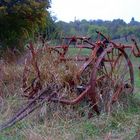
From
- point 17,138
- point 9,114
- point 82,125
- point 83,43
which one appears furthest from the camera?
point 83,43

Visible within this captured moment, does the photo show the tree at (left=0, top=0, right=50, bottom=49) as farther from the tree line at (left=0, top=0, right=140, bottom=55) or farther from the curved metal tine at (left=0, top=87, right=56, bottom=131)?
the curved metal tine at (left=0, top=87, right=56, bottom=131)

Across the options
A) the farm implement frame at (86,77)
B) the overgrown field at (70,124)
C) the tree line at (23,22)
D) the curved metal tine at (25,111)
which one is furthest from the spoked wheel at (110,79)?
the tree line at (23,22)

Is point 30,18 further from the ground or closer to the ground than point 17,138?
further from the ground

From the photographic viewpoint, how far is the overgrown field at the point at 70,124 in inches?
253

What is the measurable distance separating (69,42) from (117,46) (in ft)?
3.34

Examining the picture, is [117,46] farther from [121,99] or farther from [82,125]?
[82,125]

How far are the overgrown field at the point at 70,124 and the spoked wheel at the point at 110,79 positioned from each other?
216 millimetres

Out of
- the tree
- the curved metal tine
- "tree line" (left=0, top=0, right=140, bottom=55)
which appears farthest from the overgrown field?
the tree

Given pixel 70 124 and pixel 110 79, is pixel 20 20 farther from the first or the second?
pixel 70 124

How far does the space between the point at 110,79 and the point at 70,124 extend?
1.34 meters

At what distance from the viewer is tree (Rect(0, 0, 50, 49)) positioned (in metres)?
14.3


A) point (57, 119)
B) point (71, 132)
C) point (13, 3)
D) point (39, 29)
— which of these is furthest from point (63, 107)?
point (39, 29)

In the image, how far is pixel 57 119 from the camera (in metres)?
7.18

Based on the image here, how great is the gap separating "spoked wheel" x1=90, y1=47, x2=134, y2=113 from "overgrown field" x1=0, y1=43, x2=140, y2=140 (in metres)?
0.22
